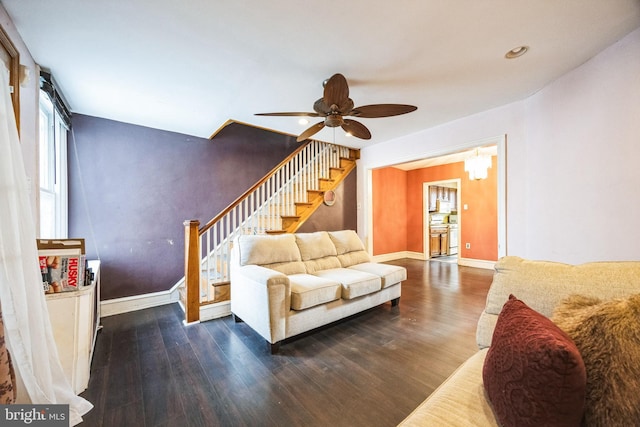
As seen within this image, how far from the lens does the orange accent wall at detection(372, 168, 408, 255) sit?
592 centimetres

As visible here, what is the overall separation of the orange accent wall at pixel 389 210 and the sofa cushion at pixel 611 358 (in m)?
5.11

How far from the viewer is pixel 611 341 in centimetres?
71

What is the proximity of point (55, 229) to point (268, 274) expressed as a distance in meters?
2.58

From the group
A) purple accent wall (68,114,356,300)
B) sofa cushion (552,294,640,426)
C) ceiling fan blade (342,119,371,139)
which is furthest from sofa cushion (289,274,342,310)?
purple accent wall (68,114,356,300)

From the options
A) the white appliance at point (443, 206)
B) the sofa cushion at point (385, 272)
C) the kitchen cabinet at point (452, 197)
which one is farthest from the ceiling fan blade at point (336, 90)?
the kitchen cabinet at point (452, 197)

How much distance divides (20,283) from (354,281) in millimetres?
2315

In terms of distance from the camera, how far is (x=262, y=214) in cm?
368

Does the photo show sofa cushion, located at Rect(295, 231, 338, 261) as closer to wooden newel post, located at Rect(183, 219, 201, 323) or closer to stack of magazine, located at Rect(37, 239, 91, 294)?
wooden newel post, located at Rect(183, 219, 201, 323)

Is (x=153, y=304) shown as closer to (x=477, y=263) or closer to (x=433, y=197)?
(x=477, y=263)

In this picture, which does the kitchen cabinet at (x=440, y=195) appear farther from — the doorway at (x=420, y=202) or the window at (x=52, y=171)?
the window at (x=52, y=171)

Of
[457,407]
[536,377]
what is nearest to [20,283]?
[457,407]

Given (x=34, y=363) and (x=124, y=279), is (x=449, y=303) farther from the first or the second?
(x=124, y=279)

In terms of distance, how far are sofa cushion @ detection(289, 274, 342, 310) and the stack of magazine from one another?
5.14 ft

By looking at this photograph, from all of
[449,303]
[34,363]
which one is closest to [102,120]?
[34,363]
